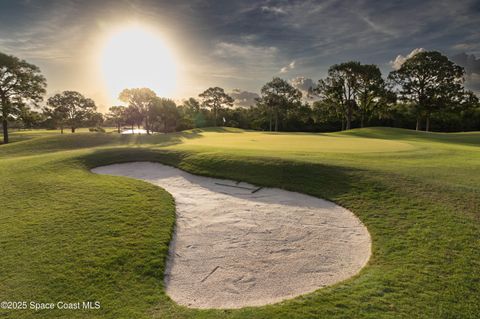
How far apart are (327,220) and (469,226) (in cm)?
348

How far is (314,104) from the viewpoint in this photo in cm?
6303

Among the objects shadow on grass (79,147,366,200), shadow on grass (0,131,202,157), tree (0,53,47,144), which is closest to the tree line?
tree (0,53,47,144)

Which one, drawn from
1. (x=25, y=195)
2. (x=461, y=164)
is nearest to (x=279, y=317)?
(x=25, y=195)

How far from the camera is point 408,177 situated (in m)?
10.2

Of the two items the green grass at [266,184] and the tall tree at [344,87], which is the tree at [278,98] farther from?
the green grass at [266,184]

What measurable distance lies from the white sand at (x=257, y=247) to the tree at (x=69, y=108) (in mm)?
74626

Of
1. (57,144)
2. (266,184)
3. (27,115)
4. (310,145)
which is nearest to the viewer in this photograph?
(266,184)

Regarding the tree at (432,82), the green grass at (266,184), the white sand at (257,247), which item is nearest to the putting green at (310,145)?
the green grass at (266,184)

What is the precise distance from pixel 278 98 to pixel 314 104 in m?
8.79

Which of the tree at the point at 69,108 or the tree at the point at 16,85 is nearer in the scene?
the tree at the point at 16,85

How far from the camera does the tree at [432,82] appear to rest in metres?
46.2

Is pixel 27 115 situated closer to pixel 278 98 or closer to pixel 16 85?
pixel 16 85

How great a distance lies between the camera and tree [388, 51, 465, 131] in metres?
46.2

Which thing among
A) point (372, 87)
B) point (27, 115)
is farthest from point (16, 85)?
point (372, 87)
